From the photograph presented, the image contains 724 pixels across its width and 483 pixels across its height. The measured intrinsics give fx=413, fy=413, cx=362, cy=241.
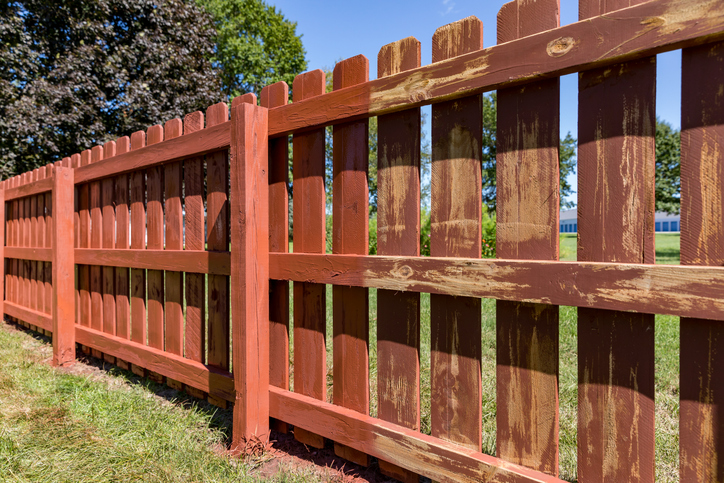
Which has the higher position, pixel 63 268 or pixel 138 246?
pixel 138 246

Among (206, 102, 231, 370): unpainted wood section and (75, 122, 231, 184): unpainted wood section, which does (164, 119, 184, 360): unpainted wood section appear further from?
(206, 102, 231, 370): unpainted wood section

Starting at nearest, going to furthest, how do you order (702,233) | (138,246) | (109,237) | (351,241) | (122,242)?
(702,233) → (351,241) → (138,246) → (122,242) → (109,237)

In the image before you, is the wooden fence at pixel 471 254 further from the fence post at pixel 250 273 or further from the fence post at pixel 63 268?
the fence post at pixel 63 268

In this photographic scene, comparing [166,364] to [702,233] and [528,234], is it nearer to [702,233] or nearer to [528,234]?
[528,234]

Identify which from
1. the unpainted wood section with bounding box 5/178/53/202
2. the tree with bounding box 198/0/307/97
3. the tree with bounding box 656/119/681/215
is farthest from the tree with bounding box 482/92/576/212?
the unpainted wood section with bounding box 5/178/53/202

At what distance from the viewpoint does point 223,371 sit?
248cm

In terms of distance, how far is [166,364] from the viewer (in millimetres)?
2816

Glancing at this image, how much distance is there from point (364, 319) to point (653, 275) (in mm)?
1126

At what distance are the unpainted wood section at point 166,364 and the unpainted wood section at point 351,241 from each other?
2.52 ft

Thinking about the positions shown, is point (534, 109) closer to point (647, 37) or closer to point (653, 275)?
point (647, 37)

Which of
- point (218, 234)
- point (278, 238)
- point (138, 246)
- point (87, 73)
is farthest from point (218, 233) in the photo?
point (87, 73)

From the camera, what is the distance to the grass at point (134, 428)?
6.10 feet

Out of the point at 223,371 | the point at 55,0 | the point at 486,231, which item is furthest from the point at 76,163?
the point at 55,0

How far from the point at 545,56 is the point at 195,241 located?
7.39 ft
